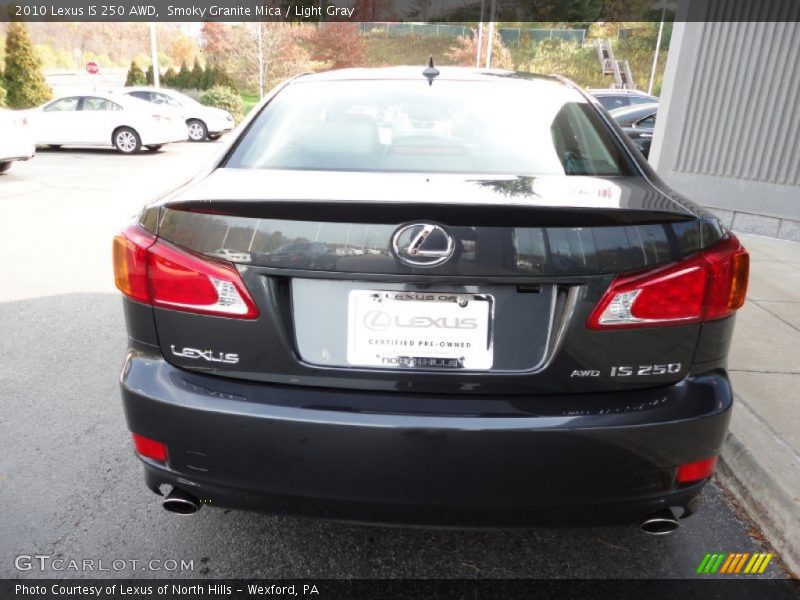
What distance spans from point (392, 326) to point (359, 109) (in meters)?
1.31

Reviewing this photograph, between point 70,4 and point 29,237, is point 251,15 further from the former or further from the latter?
point 29,237

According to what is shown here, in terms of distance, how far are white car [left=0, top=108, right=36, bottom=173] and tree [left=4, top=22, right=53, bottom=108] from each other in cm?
1891

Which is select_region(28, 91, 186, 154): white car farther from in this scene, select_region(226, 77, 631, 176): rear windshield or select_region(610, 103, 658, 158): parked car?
select_region(226, 77, 631, 176): rear windshield

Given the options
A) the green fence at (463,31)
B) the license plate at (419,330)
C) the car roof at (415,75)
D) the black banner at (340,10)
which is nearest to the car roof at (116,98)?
the black banner at (340,10)

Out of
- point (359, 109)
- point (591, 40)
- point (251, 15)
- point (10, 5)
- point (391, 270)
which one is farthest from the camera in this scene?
Answer: point (591, 40)

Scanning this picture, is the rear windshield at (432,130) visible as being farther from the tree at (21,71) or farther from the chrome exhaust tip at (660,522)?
the tree at (21,71)

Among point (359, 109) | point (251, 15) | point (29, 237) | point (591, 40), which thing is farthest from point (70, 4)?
point (359, 109)

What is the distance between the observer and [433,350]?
1648mm

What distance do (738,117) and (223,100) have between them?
24.5 metres

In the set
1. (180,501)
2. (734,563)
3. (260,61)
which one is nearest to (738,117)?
(734,563)

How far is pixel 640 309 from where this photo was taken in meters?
1.64

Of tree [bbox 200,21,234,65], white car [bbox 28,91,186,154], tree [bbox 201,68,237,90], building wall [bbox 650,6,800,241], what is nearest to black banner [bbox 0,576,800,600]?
building wall [bbox 650,6,800,241]

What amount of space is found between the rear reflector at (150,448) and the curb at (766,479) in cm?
187

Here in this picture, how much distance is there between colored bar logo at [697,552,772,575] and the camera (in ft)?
7.29
